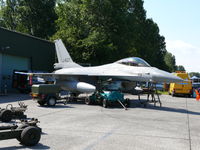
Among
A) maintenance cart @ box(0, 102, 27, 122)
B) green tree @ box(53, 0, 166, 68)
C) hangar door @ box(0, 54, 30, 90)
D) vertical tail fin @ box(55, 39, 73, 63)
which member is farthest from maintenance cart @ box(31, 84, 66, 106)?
green tree @ box(53, 0, 166, 68)

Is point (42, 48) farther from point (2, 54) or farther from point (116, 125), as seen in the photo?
point (116, 125)

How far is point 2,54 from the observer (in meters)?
25.3

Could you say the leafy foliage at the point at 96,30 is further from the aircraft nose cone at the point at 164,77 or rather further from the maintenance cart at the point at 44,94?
the aircraft nose cone at the point at 164,77

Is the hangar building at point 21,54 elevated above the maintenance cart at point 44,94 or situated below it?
above

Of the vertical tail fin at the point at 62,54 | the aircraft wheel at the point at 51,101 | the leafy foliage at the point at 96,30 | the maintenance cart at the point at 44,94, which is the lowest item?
the aircraft wheel at the point at 51,101

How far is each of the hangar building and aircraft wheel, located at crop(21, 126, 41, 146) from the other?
20477 millimetres

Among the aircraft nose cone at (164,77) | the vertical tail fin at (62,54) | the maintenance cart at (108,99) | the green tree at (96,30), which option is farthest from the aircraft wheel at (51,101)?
the green tree at (96,30)

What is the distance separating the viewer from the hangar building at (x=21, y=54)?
2533 centimetres

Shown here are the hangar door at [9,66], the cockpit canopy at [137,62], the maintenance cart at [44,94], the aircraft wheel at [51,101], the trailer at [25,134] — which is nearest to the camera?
the trailer at [25,134]

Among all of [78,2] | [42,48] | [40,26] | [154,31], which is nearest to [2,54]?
[42,48]

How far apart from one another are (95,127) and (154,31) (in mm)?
54545

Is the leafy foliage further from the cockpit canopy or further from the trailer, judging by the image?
the trailer

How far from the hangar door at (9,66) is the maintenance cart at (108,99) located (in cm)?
1319

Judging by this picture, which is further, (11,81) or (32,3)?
(32,3)
